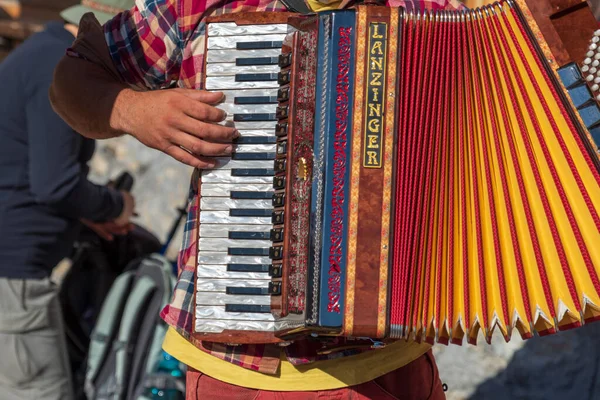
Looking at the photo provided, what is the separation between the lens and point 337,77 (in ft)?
6.02

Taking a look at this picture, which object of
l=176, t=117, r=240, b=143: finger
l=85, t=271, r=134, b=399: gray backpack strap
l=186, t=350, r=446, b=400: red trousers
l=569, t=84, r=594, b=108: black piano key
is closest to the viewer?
l=569, t=84, r=594, b=108: black piano key

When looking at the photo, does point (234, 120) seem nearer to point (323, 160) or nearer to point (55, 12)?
point (323, 160)

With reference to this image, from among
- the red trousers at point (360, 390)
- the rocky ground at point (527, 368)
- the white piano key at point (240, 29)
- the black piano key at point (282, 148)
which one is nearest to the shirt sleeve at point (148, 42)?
the white piano key at point (240, 29)

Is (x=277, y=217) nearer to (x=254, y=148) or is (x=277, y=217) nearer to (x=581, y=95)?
(x=254, y=148)

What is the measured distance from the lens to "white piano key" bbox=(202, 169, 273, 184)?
188 cm

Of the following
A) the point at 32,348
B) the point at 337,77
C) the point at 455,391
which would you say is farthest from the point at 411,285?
the point at 32,348

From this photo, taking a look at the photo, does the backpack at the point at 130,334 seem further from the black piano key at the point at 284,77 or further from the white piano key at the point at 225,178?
the black piano key at the point at 284,77

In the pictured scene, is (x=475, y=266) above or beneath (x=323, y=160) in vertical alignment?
beneath

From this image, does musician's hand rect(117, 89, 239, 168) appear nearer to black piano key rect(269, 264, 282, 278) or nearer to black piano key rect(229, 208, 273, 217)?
black piano key rect(229, 208, 273, 217)

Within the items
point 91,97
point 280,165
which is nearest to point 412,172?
point 280,165

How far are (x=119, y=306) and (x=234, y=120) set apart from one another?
1.76 m

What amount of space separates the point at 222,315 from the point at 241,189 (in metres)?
0.26

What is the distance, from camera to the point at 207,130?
185 centimetres

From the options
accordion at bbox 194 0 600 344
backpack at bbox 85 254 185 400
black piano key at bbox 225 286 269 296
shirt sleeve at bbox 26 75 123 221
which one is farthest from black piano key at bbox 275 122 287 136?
backpack at bbox 85 254 185 400
